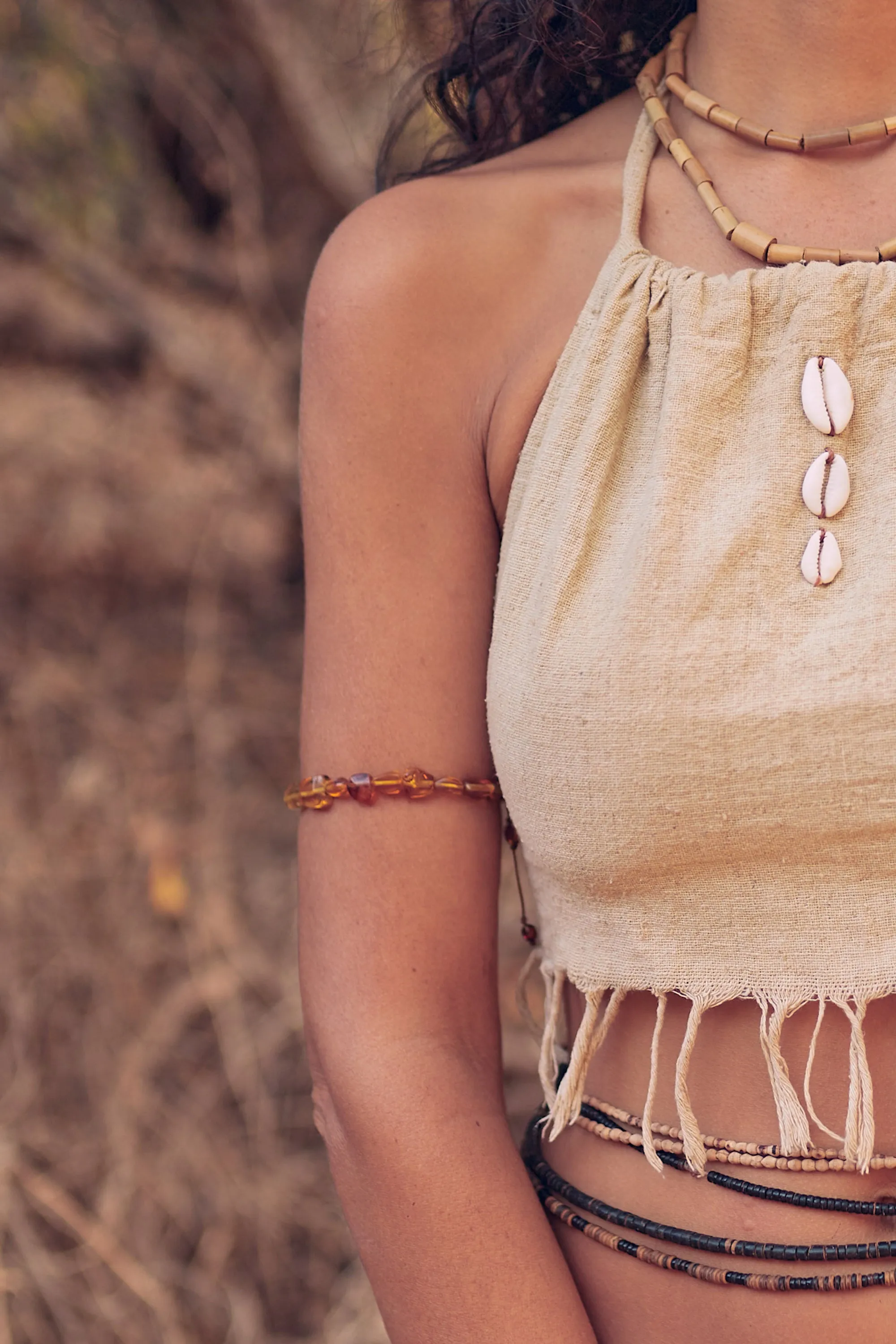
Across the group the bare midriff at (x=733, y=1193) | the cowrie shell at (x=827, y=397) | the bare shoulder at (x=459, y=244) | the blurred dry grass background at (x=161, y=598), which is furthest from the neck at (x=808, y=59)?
the blurred dry grass background at (x=161, y=598)

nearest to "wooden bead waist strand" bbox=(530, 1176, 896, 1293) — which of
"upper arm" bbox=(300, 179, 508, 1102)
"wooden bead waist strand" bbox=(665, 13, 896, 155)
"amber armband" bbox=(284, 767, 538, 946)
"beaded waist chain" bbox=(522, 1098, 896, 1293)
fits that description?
"beaded waist chain" bbox=(522, 1098, 896, 1293)

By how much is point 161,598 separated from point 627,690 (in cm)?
208

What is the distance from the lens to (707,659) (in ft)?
2.89

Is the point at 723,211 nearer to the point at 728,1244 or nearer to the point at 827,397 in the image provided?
the point at 827,397

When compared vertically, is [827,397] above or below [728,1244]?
above

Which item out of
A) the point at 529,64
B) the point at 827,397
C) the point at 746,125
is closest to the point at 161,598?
the point at 529,64

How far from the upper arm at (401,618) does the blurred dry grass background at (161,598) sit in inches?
65.1

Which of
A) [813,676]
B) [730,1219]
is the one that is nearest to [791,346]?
[813,676]

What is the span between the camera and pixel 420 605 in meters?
1.02

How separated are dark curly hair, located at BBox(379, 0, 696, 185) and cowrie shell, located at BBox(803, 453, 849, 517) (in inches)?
20.3

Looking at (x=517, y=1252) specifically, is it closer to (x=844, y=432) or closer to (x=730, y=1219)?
(x=730, y=1219)

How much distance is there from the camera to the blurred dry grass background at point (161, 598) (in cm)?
254

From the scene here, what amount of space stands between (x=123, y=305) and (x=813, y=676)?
215 centimetres

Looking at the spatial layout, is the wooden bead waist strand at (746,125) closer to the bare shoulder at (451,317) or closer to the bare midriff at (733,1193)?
the bare shoulder at (451,317)
